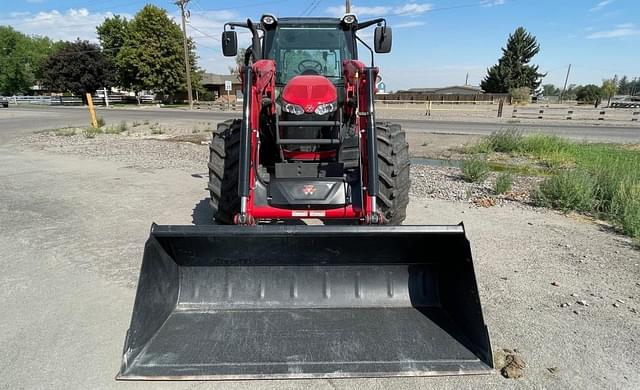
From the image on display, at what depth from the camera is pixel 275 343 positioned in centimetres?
258

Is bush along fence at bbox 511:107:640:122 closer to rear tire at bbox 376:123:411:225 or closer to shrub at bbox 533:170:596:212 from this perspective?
shrub at bbox 533:170:596:212

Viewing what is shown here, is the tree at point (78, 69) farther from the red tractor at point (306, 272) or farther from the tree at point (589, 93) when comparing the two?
the tree at point (589, 93)

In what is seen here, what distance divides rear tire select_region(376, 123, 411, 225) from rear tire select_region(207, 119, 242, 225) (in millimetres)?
1420

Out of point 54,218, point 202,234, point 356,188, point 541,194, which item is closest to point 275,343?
point 202,234

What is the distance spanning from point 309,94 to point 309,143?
1.52ft

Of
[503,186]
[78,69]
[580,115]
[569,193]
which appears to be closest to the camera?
[569,193]

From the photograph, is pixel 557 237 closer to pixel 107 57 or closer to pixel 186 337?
pixel 186 337

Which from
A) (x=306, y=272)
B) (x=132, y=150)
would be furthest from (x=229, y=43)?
(x=132, y=150)

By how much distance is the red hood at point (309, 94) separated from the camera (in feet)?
12.2

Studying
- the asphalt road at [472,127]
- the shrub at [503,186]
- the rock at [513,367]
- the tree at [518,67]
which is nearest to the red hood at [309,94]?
the rock at [513,367]

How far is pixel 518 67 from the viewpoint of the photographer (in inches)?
2621

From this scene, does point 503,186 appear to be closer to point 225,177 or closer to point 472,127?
point 225,177

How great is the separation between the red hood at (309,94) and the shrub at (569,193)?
13.8 ft

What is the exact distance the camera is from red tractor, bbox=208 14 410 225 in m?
3.58
